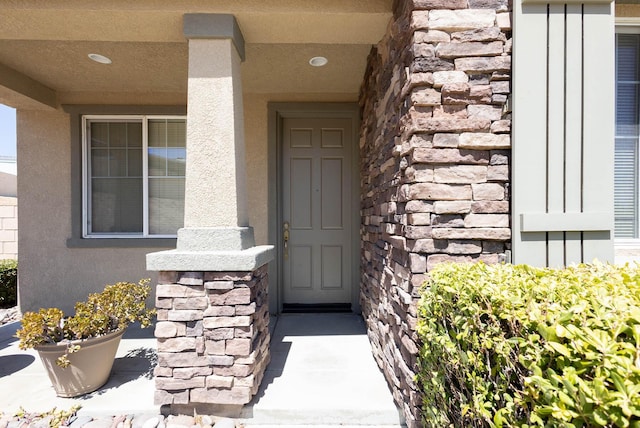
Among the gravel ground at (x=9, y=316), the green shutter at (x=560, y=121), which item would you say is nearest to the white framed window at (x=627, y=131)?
the green shutter at (x=560, y=121)

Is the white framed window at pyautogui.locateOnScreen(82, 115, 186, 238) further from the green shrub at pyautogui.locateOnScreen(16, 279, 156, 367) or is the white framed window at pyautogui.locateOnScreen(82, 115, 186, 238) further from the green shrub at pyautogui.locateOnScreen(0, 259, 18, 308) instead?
the green shrub at pyautogui.locateOnScreen(0, 259, 18, 308)

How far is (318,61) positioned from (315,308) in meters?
2.88

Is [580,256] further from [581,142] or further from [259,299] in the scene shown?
[259,299]

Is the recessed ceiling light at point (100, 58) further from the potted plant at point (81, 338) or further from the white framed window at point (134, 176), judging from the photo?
the potted plant at point (81, 338)

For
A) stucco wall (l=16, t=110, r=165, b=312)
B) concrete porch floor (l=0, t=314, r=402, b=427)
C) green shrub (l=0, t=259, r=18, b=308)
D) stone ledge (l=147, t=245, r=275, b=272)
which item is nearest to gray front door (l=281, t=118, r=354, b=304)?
concrete porch floor (l=0, t=314, r=402, b=427)

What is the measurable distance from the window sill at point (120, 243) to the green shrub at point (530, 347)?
3.24 metres

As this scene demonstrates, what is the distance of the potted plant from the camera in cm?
207

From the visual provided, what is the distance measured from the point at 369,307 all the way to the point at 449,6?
2.51 meters

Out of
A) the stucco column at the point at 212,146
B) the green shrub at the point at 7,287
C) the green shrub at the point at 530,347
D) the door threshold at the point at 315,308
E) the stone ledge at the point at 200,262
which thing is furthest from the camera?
the green shrub at the point at 7,287

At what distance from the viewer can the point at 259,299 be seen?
87.0 inches

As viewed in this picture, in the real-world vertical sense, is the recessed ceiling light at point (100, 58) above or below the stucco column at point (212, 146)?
above

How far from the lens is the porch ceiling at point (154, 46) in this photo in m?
2.08

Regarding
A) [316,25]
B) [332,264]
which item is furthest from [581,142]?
[332,264]

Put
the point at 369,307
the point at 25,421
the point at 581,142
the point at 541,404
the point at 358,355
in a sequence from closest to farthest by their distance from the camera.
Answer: the point at 541,404, the point at 581,142, the point at 25,421, the point at 358,355, the point at 369,307
